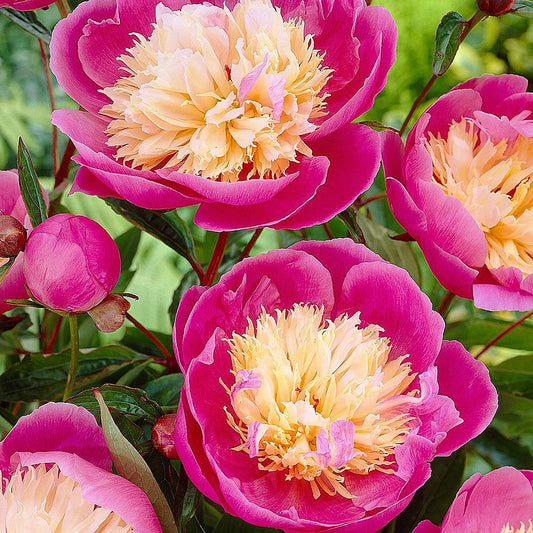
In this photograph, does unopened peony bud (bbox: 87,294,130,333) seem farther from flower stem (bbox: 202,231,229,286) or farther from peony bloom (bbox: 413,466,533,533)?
peony bloom (bbox: 413,466,533,533)

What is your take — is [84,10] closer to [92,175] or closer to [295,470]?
[92,175]

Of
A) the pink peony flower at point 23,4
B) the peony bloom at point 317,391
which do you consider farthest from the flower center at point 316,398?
the pink peony flower at point 23,4

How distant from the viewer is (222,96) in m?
0.35

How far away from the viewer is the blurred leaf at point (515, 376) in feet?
1.85

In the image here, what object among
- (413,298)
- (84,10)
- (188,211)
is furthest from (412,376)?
(188,211)

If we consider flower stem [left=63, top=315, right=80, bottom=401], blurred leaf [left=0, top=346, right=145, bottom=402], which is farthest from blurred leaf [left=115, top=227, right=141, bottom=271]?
flower stem [left=63, top=315, right=80, bottom=401]

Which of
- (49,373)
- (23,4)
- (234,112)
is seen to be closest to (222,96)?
(234,112)

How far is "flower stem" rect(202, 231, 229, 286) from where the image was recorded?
0.40 meters

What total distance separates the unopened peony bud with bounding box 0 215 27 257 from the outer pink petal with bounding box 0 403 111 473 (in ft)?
0.26

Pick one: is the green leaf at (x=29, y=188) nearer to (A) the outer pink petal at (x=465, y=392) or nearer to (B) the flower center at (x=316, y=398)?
(B) the flower center at (x=316, y=398)

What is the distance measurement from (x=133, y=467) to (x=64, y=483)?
32mm

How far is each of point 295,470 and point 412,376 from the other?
0.24 feet

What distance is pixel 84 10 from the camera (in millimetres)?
382

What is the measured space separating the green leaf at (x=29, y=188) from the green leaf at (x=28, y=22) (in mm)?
142
